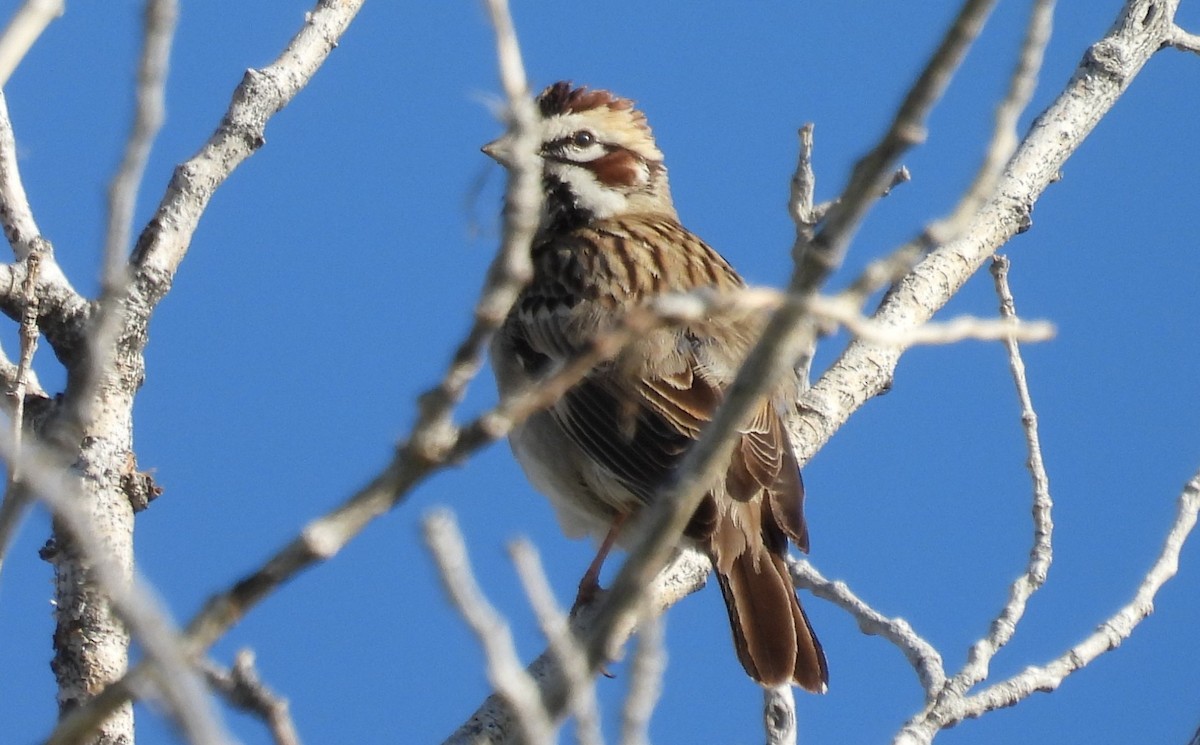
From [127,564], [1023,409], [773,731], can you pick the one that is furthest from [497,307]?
[1023,409]

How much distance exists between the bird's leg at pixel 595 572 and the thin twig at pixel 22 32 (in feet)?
11.2

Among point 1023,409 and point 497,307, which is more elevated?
point 1023,409

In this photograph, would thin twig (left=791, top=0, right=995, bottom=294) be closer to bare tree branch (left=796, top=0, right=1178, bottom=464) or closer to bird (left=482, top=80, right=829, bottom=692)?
bird (left=482, top=80, right=829, bottom=692)

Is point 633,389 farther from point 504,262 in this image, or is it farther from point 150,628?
point 150,628

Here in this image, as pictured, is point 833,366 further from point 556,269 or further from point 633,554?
point 633,554

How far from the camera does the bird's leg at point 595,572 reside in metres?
5.40

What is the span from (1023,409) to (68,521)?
11.6 feet

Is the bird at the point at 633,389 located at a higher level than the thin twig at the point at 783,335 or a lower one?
higher

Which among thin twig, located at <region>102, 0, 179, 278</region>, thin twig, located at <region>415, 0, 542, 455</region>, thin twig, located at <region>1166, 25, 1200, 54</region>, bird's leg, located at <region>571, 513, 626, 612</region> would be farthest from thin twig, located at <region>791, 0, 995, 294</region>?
thin twig, located at <region>1166, 25, 1200, 54</region>

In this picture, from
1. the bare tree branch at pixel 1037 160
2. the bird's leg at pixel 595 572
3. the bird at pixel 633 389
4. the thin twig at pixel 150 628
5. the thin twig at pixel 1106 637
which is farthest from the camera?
the bare tree branch at pixel 1037 160

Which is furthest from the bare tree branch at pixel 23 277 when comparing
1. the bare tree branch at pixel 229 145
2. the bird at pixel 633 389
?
the bird at pixel 633 389

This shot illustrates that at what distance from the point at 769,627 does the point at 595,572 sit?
78 cm

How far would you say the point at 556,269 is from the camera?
→ 231 inches

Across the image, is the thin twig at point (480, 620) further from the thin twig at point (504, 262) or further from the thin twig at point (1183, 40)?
the thin twig at point (1183, 40)
